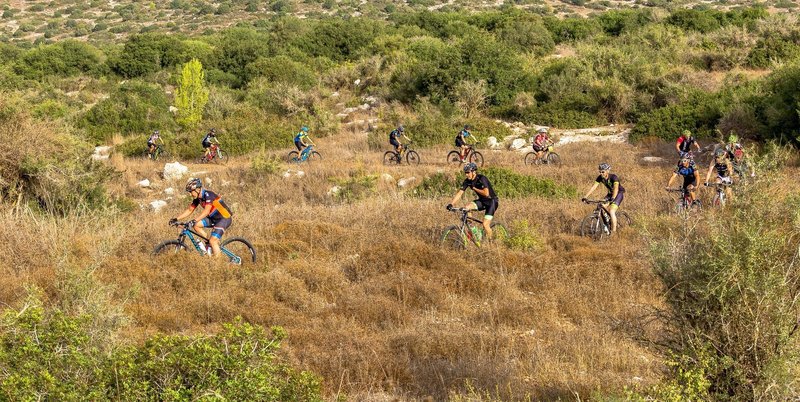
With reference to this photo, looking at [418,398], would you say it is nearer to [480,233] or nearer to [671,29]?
Answer: [480,233]

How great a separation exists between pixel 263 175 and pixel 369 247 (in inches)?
326

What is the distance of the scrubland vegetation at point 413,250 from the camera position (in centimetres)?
427

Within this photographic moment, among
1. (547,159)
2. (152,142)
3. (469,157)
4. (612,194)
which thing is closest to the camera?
(612,194)

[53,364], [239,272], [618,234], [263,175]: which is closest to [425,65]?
[263,175]

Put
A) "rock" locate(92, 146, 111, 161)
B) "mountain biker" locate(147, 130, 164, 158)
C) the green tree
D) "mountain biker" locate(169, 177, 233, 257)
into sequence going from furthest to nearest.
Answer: the green tree → "rock" locate(92, 146, 111, 161) → "mountain biker" locate(147, 130, 164, 158) → "mountain biker" locate(169, 177, 233, 257)

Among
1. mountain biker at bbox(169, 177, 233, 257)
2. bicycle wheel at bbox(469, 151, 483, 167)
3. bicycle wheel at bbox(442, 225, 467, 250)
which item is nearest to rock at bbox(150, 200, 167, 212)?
mountain biker at bbox(169, 177, 233, 257)

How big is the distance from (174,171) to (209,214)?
10639 millimetres

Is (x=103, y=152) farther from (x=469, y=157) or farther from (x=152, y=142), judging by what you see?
(x=469, y=157)

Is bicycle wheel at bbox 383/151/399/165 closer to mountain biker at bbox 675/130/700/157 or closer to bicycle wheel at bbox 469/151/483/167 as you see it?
bicycle wheel at bbox 469/151/483/167

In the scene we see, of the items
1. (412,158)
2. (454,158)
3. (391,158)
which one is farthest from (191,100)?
(454,158)

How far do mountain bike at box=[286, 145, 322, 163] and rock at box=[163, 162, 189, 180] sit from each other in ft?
10.4

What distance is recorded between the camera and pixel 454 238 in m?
10.9

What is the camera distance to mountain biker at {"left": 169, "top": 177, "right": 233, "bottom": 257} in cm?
1019

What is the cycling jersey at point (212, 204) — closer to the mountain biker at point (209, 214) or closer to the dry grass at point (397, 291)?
the mountain biker at point (209, 214)
